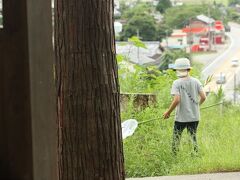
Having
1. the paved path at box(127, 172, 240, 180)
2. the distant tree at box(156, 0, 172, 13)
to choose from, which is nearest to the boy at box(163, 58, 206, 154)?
the paved path at box(127, 172, 240, 180)

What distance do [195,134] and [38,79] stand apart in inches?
217

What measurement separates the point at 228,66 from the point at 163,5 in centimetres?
581

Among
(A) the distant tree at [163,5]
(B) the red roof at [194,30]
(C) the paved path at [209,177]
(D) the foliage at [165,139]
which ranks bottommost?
(C) the paved path at [209,177]

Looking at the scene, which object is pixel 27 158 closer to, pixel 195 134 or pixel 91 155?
pixel 91 155

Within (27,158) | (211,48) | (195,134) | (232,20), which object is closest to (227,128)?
(195,134)

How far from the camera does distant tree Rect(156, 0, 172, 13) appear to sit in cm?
1964

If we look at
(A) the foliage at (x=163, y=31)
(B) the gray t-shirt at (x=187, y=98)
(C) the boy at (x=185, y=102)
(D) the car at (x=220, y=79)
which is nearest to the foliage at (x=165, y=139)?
(C) the boy at (x=185, y=102)

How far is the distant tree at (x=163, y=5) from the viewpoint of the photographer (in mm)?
19641

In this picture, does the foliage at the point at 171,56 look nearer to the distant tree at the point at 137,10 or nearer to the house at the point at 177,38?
the house at the point at 177,38

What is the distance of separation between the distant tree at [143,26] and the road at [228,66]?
2356 mm

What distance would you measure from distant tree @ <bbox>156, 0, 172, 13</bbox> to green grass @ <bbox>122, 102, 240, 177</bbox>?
11236 millimetres

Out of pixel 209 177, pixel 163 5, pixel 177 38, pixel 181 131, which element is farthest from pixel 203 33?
pixel 209 177

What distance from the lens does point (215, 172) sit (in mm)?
6539

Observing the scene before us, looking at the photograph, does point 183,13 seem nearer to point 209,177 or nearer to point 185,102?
point 185,102
